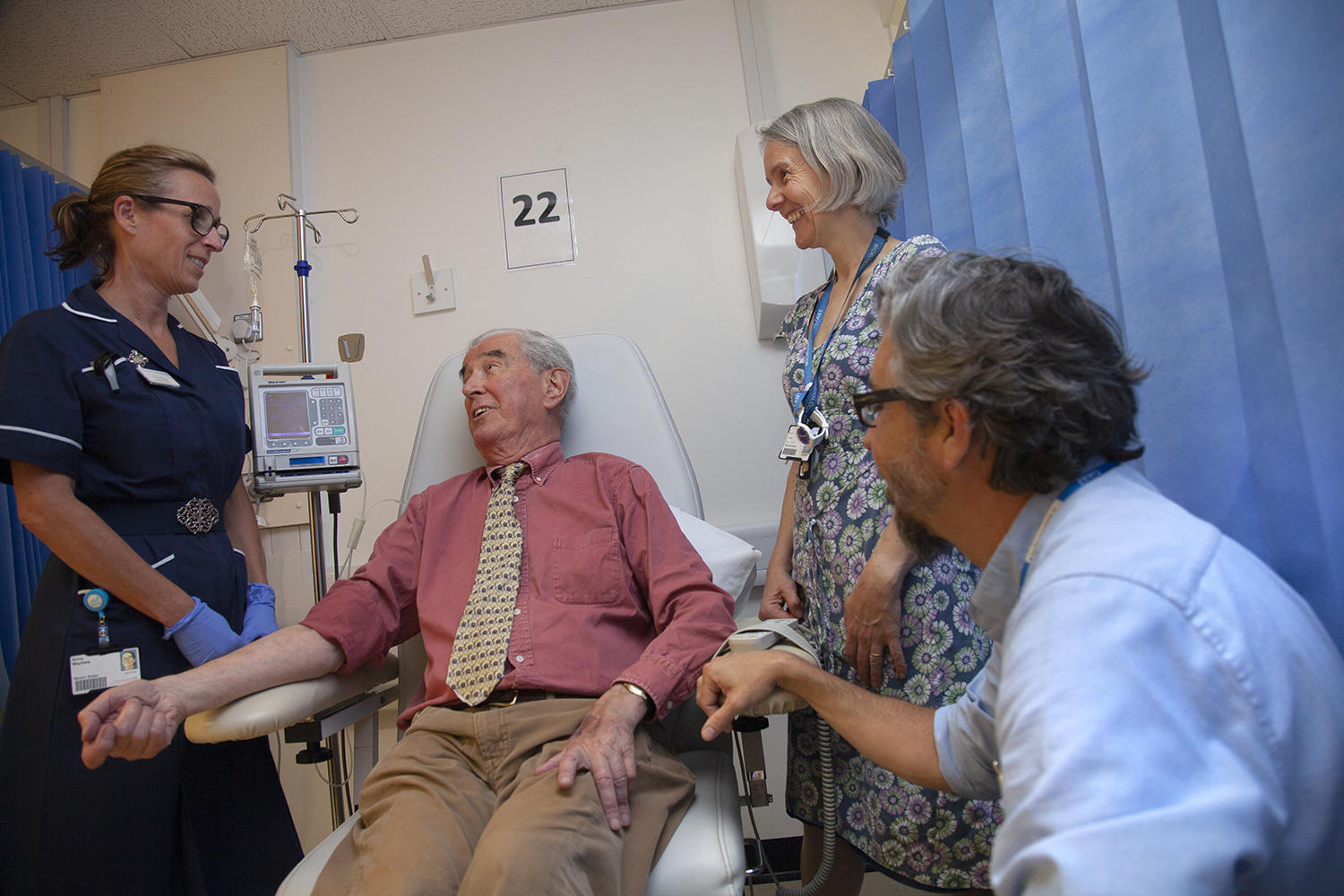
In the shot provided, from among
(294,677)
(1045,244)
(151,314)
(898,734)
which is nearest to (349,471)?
(151,314)

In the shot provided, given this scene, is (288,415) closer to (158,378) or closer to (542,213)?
(158,378)

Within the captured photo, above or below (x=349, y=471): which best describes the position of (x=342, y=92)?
above

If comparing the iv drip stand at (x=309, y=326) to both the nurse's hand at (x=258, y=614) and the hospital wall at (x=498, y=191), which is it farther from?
the nurse's hand at (x=258, y=614)

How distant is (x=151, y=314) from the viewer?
1485mm

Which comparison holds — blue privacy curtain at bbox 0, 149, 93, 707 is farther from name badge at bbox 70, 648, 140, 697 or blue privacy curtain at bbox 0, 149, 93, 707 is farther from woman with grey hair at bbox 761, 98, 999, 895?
woman with grey hair at bbox 761, 98, 999, 895

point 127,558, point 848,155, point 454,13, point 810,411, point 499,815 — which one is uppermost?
point 454,13

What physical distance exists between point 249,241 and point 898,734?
2.05 metres

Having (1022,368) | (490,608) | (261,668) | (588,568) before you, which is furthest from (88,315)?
(1022,368)

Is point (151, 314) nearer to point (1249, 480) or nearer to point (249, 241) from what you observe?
point (249, 241)

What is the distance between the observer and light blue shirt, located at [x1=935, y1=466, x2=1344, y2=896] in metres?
0.47

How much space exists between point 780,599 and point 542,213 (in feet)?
5.03

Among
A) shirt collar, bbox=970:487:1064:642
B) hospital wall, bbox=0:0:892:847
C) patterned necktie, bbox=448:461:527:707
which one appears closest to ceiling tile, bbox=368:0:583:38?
hospital wall, bbox=0:0:892:847

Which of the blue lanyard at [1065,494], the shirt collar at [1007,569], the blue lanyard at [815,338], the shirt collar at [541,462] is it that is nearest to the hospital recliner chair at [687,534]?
the shirt collar at [541,462]

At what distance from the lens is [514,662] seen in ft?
4.17
